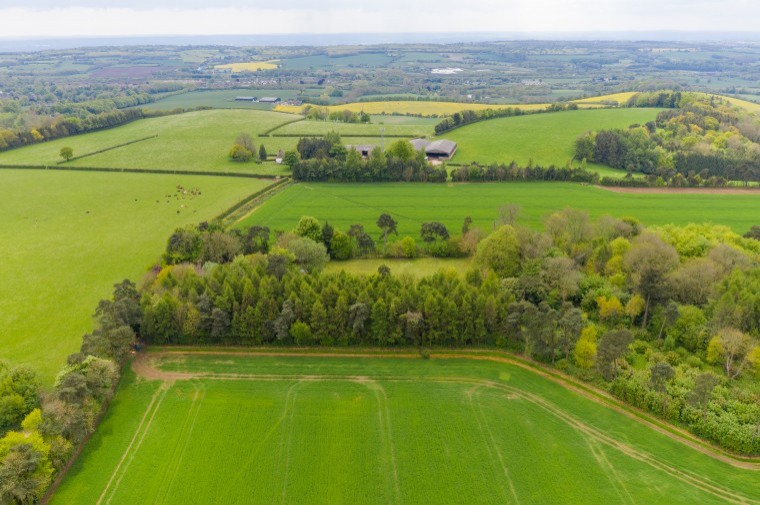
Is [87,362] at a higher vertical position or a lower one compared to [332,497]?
higher

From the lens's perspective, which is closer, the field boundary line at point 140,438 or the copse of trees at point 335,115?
the field boundary line at point 140,438

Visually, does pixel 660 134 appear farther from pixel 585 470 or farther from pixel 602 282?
pixel 585 470

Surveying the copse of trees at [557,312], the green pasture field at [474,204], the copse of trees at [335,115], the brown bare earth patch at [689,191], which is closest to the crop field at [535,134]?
the green pasture field at [474,204]

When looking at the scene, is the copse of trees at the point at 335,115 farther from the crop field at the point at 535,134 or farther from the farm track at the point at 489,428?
the farm track at the point at 489,428

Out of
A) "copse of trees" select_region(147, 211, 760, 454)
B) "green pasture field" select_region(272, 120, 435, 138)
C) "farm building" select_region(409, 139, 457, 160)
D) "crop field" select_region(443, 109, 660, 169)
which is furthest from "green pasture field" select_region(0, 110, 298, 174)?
"copse of trees" select_region(147, 211, 760, 454)

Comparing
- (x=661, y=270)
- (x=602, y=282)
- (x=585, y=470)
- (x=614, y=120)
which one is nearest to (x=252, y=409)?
(x=585, y=470)

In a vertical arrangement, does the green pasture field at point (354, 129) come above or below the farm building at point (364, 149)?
above
